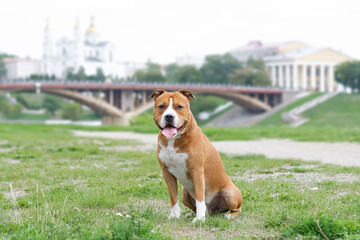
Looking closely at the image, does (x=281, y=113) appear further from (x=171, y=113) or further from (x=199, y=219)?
(x=171, y=113)

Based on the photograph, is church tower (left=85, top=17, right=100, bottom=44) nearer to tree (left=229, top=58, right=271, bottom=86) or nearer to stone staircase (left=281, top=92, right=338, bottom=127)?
tree (left=229, top=58, right=271, bottom=86)

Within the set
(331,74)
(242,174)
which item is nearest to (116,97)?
(242,174)

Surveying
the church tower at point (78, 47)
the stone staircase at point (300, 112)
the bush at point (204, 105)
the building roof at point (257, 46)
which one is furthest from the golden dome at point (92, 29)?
the stone staircase at point (300, 112)

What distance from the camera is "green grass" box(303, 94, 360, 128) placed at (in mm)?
50037

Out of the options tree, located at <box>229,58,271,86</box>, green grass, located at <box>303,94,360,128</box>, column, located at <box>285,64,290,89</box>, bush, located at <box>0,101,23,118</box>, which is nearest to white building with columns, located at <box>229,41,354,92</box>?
column, located at <box>285,64,290,89</box>

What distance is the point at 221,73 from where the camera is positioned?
86.2 meters

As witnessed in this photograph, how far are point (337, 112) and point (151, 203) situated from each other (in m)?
53.8

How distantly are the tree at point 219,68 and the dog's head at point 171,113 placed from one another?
7982 centimetres

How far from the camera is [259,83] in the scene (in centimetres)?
7569

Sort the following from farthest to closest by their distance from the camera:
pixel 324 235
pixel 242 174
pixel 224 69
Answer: pixel 224 69 < pixel 242 174 < pixel 324 235

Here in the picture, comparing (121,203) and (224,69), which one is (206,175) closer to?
(121,203)

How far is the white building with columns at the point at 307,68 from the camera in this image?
94.1 m

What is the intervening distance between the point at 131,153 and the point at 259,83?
65.6 m

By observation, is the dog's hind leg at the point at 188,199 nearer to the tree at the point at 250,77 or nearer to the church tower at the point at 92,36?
the tree at the point at 250,77
